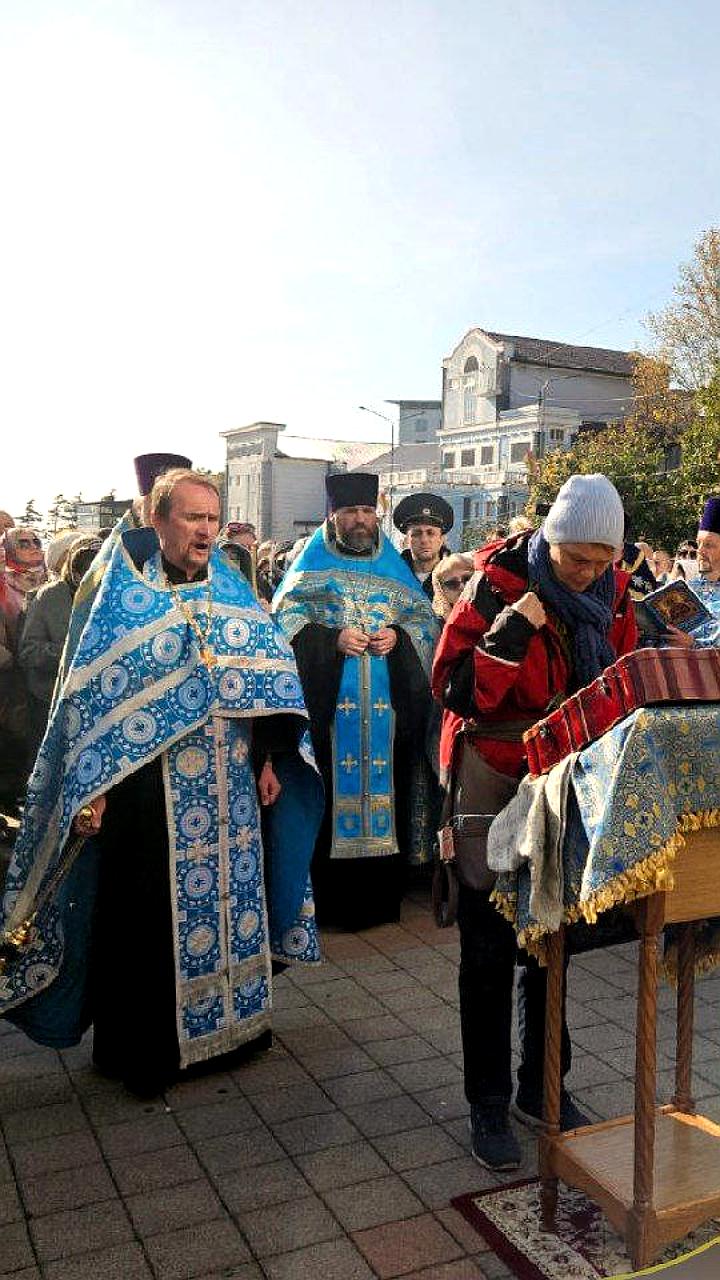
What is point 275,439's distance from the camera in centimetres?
6056

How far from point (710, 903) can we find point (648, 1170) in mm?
670

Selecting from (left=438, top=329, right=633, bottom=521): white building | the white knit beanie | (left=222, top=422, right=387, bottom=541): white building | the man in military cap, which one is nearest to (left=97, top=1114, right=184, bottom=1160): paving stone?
the white knit beanie

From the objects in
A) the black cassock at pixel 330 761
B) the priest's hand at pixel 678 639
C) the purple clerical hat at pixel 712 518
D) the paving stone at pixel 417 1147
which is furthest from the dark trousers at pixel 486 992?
the purple clerical hat at pixel 712 518

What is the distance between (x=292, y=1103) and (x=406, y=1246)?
2.84 ft

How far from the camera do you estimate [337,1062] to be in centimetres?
399

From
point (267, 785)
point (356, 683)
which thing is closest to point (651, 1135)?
point (267, 785)

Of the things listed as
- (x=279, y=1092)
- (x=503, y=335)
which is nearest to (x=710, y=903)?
(x=279, y=1092)

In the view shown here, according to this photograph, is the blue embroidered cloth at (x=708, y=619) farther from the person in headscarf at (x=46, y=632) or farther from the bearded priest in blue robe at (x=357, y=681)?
the person in headscarf at (x=46, y=632)

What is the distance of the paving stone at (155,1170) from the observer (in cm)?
319

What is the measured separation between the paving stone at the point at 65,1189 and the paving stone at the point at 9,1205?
0.08 ft

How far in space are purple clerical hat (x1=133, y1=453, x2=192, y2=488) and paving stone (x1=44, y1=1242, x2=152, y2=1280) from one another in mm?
2792

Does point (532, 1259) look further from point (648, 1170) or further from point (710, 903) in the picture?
point (710, 903)

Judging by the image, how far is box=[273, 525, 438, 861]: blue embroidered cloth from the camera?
5.57 meters

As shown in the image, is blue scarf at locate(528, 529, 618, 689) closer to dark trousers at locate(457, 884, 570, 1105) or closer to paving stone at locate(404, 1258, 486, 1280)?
dark trousers at locate(457, 884, 570, 1105)
